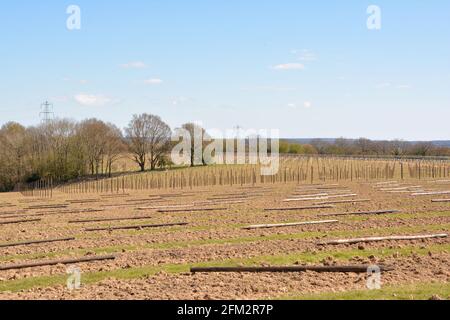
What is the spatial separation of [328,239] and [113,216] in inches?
457

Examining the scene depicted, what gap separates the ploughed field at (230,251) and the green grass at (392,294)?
0.06ft

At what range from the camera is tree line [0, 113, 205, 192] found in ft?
213

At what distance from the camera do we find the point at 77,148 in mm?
67000

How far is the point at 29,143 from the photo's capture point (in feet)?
219

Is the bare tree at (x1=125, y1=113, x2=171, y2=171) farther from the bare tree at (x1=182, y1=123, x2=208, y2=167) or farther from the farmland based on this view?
the farmland

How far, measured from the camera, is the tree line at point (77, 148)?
64.9m

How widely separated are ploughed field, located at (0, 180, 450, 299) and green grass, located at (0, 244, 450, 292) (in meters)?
0.03

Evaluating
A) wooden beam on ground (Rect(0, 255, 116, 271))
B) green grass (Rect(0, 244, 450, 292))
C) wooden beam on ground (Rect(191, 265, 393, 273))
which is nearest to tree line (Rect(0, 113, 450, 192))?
wooden beam on ground (Rect(0, 255, 116, 271))

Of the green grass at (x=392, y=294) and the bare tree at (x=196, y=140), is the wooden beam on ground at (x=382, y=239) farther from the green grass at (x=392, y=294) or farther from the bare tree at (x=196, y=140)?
the bare tree at (x=196, y=140)

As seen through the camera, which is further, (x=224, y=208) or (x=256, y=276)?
(x=224, y=208)

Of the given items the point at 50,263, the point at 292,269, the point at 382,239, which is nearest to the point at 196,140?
the point at 382,239

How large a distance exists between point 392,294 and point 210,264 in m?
4.63
